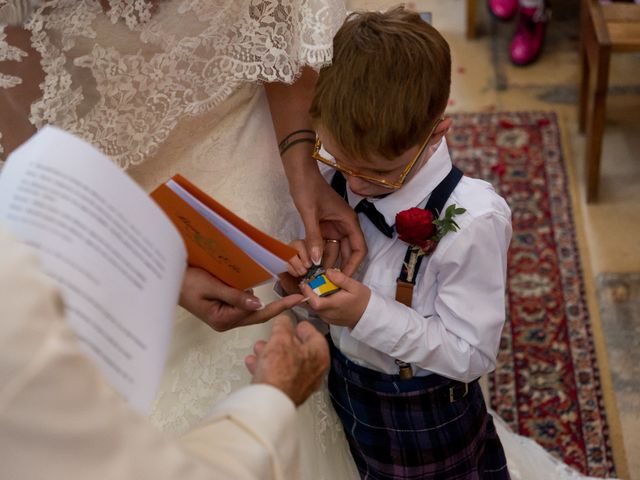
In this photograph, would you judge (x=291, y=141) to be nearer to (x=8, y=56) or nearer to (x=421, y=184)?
(x=421, y=184)

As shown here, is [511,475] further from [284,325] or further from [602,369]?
[284,325]

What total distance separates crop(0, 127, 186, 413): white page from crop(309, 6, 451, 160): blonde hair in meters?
0.49

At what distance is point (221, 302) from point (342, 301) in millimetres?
206

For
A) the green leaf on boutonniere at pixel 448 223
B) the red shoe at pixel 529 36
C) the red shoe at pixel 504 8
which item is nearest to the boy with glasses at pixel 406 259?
the green leaf on boutonniere at pixel 448 223

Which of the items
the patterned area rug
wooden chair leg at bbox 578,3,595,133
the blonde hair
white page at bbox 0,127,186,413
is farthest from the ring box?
wooden chair leg at bbox 578,3,595,133

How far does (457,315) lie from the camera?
146 centimetres

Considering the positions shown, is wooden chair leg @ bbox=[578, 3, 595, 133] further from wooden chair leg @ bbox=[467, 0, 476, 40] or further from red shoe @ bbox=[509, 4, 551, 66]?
wooden chair leg @ bbox=[467, 0, 476, 40]

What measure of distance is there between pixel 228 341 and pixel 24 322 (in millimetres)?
811

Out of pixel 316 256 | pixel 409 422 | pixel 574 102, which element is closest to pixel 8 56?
pixel 316 256

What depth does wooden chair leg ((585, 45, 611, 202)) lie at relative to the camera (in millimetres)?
2689

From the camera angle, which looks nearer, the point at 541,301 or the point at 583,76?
the point at 541,301

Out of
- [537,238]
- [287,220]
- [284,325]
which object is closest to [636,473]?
[537,238]

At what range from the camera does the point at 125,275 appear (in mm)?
924

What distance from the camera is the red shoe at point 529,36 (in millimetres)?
3553
